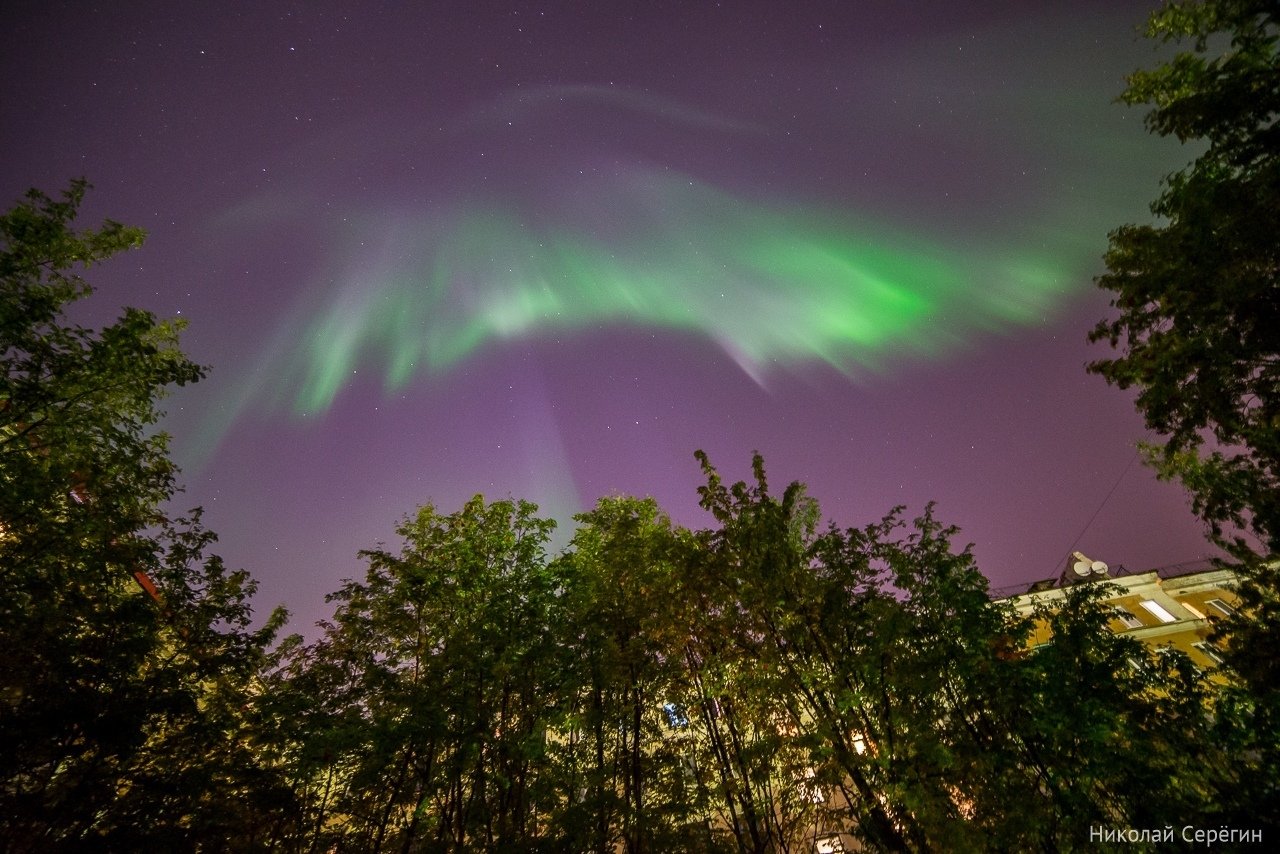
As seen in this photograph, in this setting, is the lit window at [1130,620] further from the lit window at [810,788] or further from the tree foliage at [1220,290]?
the lit window at [810,788]

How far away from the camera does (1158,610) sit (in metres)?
27.5

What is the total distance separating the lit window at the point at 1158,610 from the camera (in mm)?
26869

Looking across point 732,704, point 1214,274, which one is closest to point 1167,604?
point 1214,274

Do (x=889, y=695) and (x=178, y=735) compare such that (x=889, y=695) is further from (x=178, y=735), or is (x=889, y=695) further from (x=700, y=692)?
(x=178, y=735)

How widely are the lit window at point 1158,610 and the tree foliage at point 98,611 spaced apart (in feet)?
134

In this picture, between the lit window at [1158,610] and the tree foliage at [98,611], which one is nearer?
the tree foliage at [98,611]

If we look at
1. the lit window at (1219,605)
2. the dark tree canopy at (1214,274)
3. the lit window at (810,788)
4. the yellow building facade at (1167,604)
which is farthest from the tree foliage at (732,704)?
the lit window at (1219,605)

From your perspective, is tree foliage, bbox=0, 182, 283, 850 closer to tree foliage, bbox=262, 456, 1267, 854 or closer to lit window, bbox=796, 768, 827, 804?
A: tree foliage, bbox=262, 456, 1267, 854

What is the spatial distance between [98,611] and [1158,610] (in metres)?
44.6

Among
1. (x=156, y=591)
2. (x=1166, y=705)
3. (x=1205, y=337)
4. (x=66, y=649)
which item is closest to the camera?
(x=1166, y=705)

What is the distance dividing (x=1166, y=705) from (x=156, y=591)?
20.7 meters

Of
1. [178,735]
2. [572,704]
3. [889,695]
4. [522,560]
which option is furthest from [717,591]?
[178,735]

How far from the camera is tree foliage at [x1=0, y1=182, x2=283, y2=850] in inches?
358

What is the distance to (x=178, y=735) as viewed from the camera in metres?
10.3
